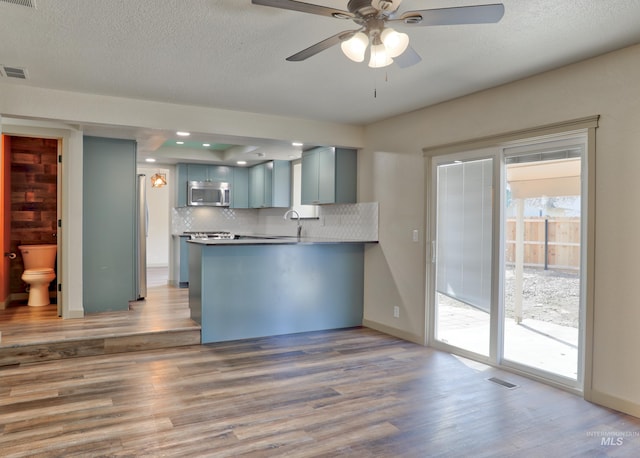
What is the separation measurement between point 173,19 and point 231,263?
2.64 meters

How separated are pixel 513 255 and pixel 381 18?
2484mm

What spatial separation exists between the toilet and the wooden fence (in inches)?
207

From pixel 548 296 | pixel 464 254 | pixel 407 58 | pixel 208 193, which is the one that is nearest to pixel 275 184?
pixel 208 193

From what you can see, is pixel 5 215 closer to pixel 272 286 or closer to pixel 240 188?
pixel 272 286

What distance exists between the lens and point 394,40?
2162mm

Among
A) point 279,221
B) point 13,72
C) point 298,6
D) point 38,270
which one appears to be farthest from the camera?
point 279,221

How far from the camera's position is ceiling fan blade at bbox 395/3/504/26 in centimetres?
194

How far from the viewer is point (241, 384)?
344 centimetres

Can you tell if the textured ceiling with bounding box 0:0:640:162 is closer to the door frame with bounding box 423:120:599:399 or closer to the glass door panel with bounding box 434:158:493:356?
the door frame with bounding box 423:120:599:399

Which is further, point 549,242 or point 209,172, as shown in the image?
point 209,172

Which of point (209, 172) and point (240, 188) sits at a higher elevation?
A: point (209, 172)

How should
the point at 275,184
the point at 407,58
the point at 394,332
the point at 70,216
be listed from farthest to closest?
the point at 275,184 < the point at 394,332 < the point at 70,216 < the point at 407,58

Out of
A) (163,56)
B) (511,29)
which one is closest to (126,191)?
(163,56)

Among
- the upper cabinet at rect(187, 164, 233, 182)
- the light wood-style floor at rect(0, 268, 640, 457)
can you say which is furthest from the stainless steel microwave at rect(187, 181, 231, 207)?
the light wood-style floor at rect(0, 268, 640, 457)
